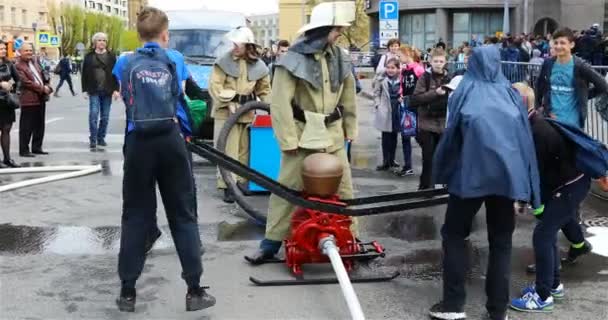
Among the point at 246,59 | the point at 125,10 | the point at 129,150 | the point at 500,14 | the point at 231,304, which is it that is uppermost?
the point at 125,10

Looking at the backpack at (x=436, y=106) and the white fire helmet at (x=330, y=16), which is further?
the backpack at (x=436, y=106)

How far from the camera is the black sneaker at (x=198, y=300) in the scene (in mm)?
4793

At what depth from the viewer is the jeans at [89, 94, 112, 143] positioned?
41.3 feet

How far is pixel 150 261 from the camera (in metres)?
6.02

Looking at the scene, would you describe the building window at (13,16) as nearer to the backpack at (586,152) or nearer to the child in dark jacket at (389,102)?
the child in dark jacket at (389,102)

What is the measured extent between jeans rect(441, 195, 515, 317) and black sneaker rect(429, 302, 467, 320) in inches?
1.1

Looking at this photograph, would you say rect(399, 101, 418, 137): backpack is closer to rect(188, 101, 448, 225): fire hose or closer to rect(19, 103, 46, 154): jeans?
rect(188, 101, 448, 225): fire hose

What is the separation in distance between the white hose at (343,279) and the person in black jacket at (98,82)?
806 centimetres


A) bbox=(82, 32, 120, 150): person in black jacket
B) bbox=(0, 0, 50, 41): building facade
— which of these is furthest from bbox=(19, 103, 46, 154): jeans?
bbox=(0, 0, 50, 41): building facade

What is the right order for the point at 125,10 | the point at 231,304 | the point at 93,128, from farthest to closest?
the point at 125,10 < the point at 93,128 < the point at 231,304

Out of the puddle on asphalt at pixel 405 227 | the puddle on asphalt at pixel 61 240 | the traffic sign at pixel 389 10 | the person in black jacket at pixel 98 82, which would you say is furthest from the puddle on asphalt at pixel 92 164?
the traffic sign at pixel 389 10

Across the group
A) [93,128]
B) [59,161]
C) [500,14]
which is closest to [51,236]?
[59,161]

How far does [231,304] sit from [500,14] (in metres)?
51.3

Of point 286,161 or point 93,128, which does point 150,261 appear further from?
point 93,128
